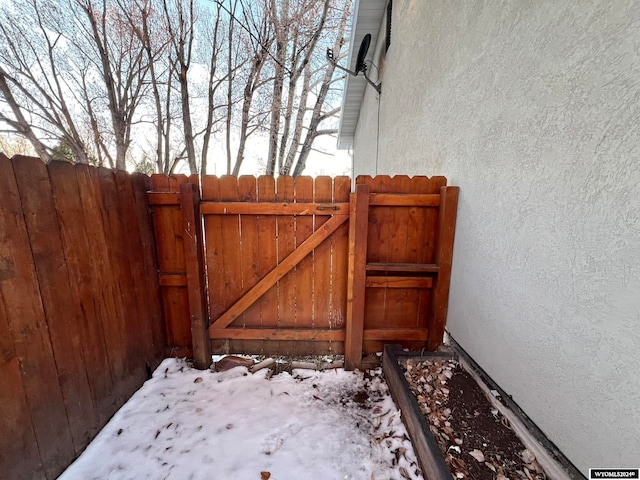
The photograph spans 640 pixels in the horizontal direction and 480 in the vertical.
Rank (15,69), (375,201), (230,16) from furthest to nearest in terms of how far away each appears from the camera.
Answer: (230,16), (15,69), (375,201)

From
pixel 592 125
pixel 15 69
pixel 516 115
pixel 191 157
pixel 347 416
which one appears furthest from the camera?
pixel 191 157

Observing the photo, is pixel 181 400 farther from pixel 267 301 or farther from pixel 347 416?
pixel 347 416

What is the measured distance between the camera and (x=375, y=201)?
7.13 feet

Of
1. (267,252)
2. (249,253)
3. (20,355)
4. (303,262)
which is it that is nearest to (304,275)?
(303,262)

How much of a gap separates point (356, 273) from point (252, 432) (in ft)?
4.52

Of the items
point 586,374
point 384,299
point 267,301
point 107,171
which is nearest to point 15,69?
point 107,171

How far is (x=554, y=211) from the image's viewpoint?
1265mm

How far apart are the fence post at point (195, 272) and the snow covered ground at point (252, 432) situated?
233 millimetres

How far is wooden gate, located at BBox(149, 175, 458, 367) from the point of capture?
2189 mm

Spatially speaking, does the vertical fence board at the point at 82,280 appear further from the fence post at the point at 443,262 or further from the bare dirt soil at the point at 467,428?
the fence post at the point at 443,262

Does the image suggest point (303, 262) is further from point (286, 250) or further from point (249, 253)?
point (249, 253)

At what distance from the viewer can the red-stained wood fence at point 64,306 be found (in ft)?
3.96

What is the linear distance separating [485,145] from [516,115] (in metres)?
0.28

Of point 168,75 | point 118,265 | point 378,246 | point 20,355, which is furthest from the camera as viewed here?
point 168,75
